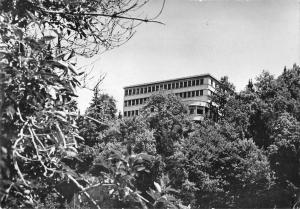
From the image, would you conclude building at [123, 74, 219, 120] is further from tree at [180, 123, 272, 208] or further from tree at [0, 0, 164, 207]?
tree at [0, 0, 164, 207]

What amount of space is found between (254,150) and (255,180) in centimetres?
302

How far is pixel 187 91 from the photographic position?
9300cm

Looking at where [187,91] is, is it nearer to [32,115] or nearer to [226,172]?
[226,172]

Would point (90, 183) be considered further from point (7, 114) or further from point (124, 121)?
point (124, 121)

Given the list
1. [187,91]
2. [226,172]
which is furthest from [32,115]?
[187,91]

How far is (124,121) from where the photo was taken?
137ft

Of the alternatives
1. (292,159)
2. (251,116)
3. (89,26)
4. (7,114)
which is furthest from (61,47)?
(251,116)

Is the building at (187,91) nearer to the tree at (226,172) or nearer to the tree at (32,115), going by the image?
the tree at (226,172)

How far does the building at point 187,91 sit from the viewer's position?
280 feet

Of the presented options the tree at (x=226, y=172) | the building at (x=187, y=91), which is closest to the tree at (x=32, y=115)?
the tree at (x=226, y=172)

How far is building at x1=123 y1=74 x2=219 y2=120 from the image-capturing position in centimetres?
8544

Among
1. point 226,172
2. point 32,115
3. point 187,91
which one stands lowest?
point 32,115

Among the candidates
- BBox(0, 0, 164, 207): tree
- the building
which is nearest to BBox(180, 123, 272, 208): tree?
BBox(0, 0, 164, 207): tree

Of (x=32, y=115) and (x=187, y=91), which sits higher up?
(x=187, y=91)
